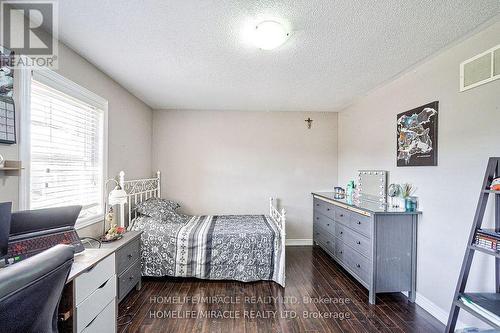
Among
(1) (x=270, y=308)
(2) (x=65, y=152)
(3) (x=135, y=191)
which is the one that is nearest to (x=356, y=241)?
(1) (x=270, y=308)

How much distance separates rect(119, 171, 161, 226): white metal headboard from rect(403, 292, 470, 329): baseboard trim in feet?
11.6

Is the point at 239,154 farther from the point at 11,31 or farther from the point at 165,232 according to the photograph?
the point at 11,31

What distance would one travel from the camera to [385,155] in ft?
9.34

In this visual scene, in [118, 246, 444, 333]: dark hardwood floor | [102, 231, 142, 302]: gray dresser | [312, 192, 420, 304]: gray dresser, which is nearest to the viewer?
[118, 246, 444, 333]: dark hardwood floor

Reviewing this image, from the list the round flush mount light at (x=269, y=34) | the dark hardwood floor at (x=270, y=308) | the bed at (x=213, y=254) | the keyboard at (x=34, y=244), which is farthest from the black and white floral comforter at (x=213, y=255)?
the round flush mount light at (x=269, y=34)

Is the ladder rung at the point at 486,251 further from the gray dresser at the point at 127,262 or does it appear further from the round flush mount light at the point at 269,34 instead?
the gray dresser at the point at 127,262

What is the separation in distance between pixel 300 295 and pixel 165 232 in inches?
71.2

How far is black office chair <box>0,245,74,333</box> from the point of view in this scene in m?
0.61

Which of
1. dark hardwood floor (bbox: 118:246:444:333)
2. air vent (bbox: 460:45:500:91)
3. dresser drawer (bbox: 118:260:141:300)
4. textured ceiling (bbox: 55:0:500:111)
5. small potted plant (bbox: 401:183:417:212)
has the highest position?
textured ceiling (bbox: 55:0:500:111)

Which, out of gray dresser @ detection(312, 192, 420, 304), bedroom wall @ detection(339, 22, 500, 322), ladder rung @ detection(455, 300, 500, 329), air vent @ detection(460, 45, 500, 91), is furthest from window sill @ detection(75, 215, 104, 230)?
air vent @ detection(460, 45, 500, 91)

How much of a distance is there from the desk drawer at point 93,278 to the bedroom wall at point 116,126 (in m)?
0.74

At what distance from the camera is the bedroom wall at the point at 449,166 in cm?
171

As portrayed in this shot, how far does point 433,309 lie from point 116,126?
Answer: 411 centimetres

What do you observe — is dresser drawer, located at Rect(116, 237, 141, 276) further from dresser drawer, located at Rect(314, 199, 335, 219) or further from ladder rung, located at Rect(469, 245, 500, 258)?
ladder rung, located at Rect(469, 245, 500, 258)
